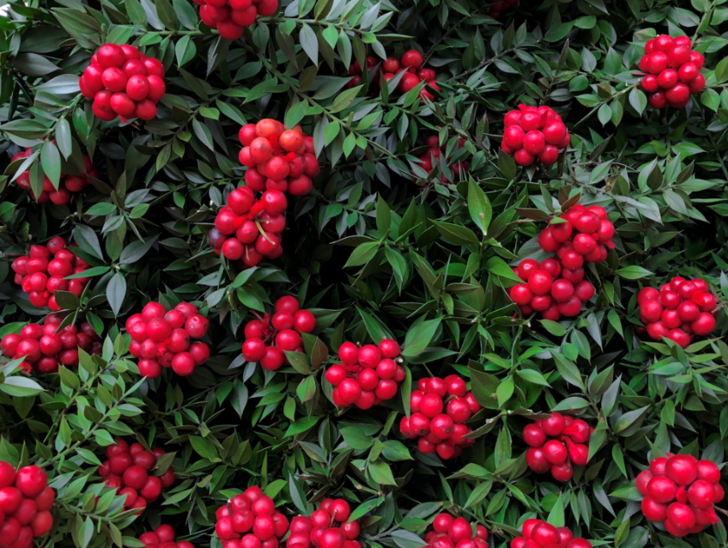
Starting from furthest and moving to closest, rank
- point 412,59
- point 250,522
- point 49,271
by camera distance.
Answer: point 412,59 < point 49,271 < point 250,522

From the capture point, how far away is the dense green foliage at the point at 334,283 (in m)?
0.76

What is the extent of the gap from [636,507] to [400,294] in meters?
0.45

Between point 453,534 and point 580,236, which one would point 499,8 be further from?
point 453,534

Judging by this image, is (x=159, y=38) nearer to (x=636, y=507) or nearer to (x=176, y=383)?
(x=176, y=383)

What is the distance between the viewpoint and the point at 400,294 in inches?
34.0

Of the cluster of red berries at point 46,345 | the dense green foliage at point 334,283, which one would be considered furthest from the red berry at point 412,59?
the cluster of red berries at point 46,345

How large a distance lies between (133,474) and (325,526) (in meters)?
0.31

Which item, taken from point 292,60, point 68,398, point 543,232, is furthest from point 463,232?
point 68,398

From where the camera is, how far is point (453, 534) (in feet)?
2.44

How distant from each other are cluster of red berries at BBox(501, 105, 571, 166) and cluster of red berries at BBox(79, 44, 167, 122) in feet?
1.83

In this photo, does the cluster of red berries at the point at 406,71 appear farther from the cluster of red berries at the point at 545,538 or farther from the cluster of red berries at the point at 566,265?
the cluster of red berries at the point at 545,538

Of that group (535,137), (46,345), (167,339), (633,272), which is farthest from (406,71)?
(46,345)

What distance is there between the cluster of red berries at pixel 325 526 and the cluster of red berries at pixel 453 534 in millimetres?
110

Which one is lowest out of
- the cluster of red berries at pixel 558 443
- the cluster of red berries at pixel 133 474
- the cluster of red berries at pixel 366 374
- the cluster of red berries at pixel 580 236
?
the cluster of red berries at pixel 133 474
